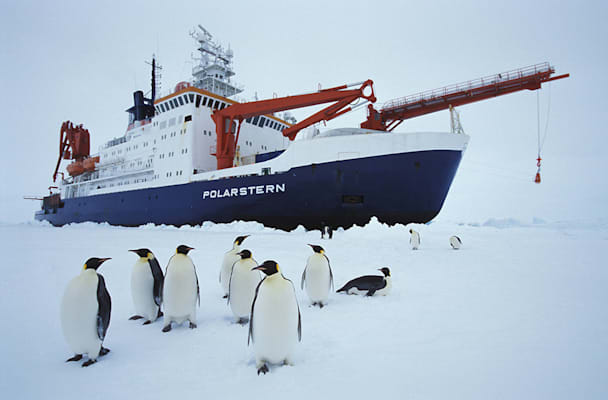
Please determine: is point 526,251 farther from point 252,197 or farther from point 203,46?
point 203,46

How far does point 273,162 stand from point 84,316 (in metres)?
9.81

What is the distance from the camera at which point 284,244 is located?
26.3ft

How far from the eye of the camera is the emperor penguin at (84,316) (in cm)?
204

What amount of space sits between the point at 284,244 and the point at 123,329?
547cm

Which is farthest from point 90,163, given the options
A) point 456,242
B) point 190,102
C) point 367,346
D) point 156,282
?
point 367,346

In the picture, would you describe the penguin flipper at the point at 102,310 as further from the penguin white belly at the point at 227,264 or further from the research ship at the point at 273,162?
the research ship at the point at 273,162

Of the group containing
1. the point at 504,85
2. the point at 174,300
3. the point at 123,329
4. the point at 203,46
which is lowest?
the point at 123,329

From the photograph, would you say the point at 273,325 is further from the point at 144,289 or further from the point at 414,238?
the point at 414,238

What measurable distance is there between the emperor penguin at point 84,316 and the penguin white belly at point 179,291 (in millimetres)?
565

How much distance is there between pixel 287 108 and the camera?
1269 centimetres

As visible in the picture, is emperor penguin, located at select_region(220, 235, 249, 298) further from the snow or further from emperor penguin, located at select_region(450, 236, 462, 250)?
emperor penguin, located at select_region(450, 236, 462, 250)

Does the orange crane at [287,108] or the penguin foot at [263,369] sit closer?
the penguin foot at [263,369]

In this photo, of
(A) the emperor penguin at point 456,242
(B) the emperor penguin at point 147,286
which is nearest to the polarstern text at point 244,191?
(A) the emperor penguin at point 456,242

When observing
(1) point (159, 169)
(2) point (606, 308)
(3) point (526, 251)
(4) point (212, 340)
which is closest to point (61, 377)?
(4) point (212, 340)
